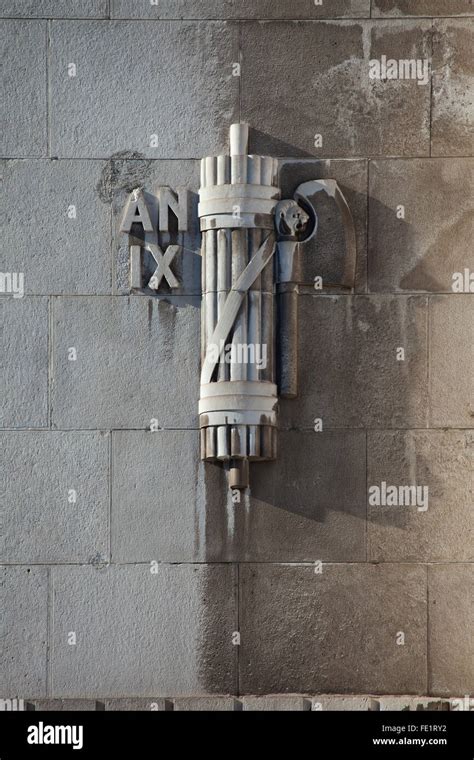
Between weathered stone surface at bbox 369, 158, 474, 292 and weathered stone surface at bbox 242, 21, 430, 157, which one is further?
weathered stone surface at bbox 242, 21, 430, 157

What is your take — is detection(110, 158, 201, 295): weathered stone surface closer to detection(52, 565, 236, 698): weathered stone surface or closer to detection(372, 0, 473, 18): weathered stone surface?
detection(372, 0, 473, 18): weathered stone surface

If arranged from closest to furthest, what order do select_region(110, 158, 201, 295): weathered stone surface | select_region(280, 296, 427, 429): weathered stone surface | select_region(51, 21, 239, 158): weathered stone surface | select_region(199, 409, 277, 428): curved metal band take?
select_region(199, 409, 277, 428): curved metal band, select_region(280, 296, 427, 429): weathered stone surface, select_region(110, 158, 201, 295): weathered stone surface, select_region(51, 21, 239, 158): weathered stone surface

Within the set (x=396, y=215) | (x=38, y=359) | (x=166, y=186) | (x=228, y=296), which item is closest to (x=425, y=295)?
(x=396, y=215)

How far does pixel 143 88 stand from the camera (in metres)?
14.0

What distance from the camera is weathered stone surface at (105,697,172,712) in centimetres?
1337

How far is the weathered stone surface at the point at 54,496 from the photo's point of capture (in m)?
13.6

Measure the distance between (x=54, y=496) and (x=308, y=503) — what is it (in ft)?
8.84

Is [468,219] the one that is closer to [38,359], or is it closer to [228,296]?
[228,296]

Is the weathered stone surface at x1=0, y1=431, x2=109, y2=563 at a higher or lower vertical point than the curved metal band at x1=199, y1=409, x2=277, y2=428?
lower

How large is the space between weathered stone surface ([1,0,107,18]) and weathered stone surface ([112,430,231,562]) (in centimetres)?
458

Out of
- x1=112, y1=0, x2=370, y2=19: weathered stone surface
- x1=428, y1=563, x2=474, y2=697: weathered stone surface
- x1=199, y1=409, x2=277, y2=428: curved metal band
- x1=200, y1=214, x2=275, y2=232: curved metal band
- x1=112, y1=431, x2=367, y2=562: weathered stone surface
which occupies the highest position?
x1=112, y1=0, x2=370, y2=19: weathered stone surface

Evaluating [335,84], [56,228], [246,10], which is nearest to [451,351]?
[335,84]

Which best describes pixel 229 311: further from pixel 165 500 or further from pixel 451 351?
pixel 451 351

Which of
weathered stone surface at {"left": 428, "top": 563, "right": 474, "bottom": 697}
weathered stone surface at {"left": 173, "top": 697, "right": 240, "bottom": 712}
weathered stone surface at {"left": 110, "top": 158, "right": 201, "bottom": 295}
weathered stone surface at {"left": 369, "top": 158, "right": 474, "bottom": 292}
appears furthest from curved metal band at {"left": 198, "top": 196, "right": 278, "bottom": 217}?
weathered stone surface at {"left": 173, "top": 697, "right": 240, "bottom": 712}
